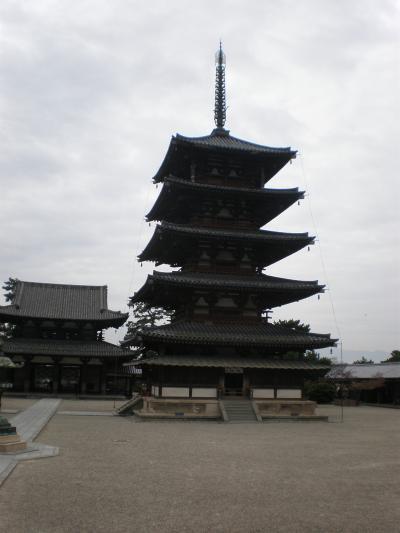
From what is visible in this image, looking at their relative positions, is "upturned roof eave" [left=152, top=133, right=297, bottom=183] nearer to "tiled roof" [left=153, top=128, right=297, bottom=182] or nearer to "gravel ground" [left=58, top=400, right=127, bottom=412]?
"tiled roof" [left=153, top=128, right=297, bottom=182]

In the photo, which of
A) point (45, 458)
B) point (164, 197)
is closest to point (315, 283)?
point (164, 197)

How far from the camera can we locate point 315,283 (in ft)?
117

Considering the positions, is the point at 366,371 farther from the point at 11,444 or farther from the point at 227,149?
the point at 11,444

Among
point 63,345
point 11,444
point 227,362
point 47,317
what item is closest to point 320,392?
point 227,362

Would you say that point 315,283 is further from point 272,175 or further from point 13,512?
point 13,512

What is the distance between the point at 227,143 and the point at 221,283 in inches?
432

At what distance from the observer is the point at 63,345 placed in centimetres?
5775

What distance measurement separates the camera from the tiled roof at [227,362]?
3211 cm

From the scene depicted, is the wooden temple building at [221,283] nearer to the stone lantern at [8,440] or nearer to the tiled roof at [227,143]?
the tiled roof at [227,143]

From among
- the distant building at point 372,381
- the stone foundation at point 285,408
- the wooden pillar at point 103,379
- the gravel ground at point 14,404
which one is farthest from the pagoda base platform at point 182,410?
the distant building at point 372,381

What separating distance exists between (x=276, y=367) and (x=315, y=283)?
6249mm

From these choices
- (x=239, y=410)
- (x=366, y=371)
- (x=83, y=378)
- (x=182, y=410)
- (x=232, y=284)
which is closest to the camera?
(x=182, y=410)

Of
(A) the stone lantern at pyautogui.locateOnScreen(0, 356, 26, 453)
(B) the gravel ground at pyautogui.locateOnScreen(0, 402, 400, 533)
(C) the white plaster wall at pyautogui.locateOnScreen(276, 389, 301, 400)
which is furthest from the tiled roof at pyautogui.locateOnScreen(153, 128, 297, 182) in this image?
(A) the stone lantern at pyautogui.locateOnScreen(0, 356, 26, 453)

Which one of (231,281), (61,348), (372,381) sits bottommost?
(372,381)
